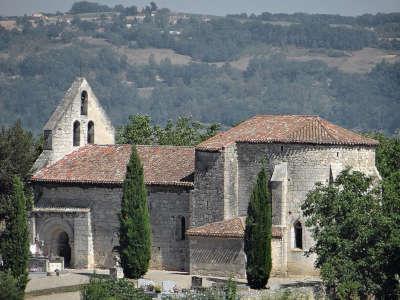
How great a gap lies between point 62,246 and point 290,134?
1331 centimetres

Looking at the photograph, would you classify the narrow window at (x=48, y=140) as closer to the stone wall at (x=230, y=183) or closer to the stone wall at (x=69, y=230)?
the stone wall at (x=69, y=230)

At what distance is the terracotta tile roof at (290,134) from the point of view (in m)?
65.9

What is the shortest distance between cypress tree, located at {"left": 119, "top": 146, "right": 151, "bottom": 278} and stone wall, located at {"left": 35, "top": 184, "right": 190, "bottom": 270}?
117 inches

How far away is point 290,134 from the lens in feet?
217

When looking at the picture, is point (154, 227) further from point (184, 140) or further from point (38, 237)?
point (184, 140)

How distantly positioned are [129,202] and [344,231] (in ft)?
34.5

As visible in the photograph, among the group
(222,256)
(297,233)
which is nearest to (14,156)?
(222,256)

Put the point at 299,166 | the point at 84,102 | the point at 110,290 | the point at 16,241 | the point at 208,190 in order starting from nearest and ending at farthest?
the point at 110,290
the point at 16,241
the point at 299,166
the point at 208,190
the point at 84,102

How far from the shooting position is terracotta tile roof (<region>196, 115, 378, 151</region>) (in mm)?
65875

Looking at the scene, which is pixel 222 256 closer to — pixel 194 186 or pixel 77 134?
pixel 194 186

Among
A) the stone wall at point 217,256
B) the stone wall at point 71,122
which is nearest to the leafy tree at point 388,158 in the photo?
the stone wall at point 217,256

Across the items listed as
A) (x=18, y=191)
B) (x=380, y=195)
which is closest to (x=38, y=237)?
(x=18, y=191)

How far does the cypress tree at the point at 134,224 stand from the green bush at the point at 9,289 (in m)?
9.22

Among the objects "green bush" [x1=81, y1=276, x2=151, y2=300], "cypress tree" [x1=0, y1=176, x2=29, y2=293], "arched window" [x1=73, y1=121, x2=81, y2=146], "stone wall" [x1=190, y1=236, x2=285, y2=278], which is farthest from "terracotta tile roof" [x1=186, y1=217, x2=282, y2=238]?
"arched window" [x1=73, y1=121, x2=81, y2=146]
